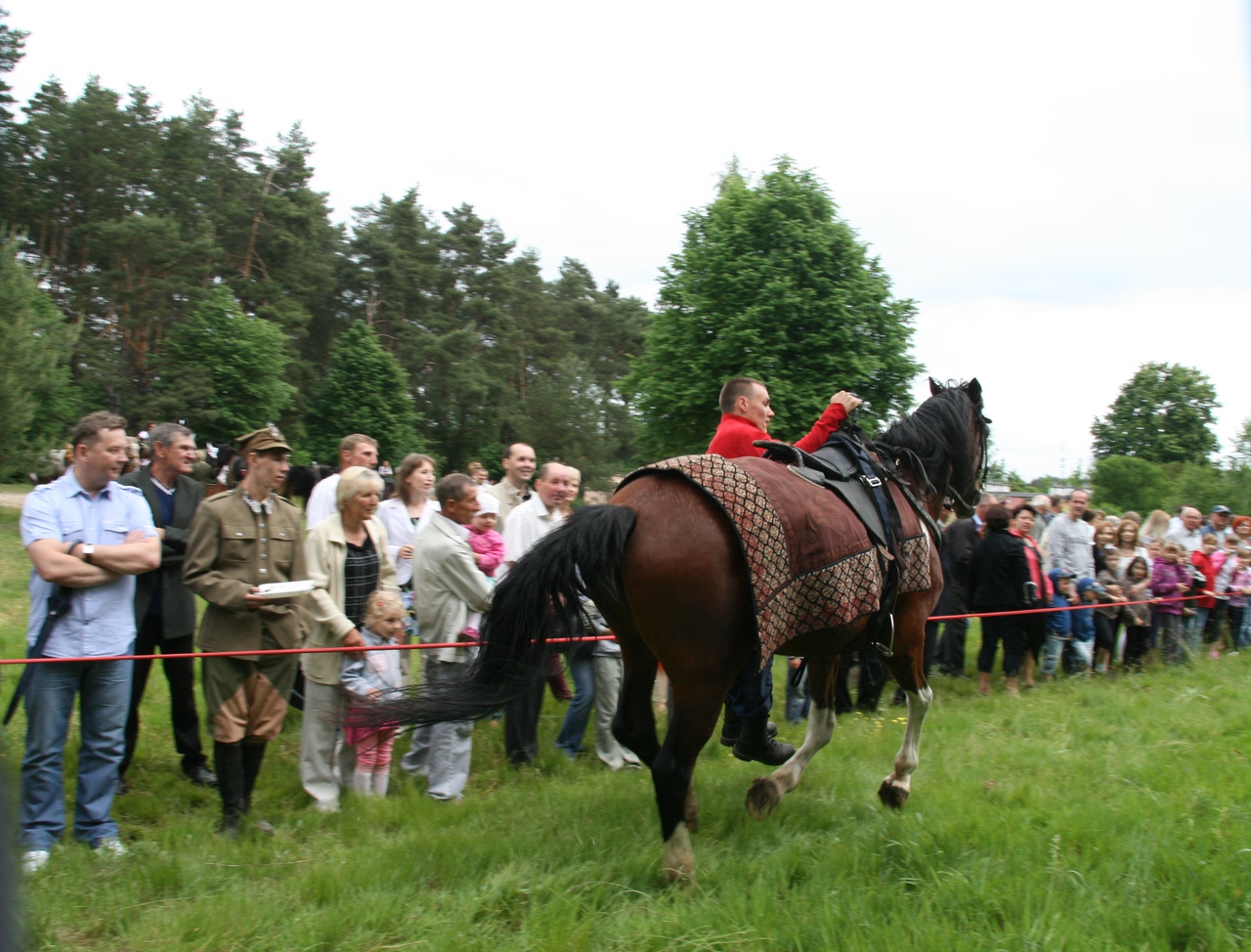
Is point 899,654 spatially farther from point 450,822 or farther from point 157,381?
point 157,381

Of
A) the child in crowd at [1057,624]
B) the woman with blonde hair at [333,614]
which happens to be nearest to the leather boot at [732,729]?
the woman with blonde hair at [333,614]

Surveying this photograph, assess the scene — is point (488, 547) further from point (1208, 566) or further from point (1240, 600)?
point (1240, 600)

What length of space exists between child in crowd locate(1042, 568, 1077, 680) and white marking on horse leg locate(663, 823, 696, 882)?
6374 mm

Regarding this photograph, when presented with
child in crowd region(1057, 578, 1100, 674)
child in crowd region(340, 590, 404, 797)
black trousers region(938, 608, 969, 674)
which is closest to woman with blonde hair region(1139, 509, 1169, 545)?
child in crowd region(1057, 578, 1100, 674)

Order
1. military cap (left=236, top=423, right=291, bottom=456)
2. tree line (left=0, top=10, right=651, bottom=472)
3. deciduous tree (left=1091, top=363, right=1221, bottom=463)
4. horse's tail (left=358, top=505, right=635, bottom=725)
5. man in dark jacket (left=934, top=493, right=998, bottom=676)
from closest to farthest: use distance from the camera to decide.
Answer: horse's tail (left=358, top=505, right=635, bottom=725) → military cap (left=236, top=423, right=291, bottom=456) → man in dark jacket (left=934, top=493, right=998, bottom=676) → tree line (left=0, top=10, right=651, bottom=472) → deciduous tree (left=1091, top=363, right=1221, bottom=463)

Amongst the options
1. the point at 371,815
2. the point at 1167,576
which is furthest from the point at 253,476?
the point at 1167,576

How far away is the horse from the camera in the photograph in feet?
12.4

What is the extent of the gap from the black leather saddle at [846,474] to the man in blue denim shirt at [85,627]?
124 inches

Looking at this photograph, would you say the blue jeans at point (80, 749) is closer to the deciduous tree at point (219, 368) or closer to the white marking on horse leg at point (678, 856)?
the white marking on horse leg at point (678, 856)

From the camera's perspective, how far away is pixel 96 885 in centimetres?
376

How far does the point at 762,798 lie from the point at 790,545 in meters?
1.43

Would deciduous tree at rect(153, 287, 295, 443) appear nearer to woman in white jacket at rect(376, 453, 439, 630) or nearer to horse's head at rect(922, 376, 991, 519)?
woman in white jacket at rect(376, 453, 439, 630)

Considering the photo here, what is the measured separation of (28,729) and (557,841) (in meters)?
2.50

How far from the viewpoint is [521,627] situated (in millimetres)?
4012
